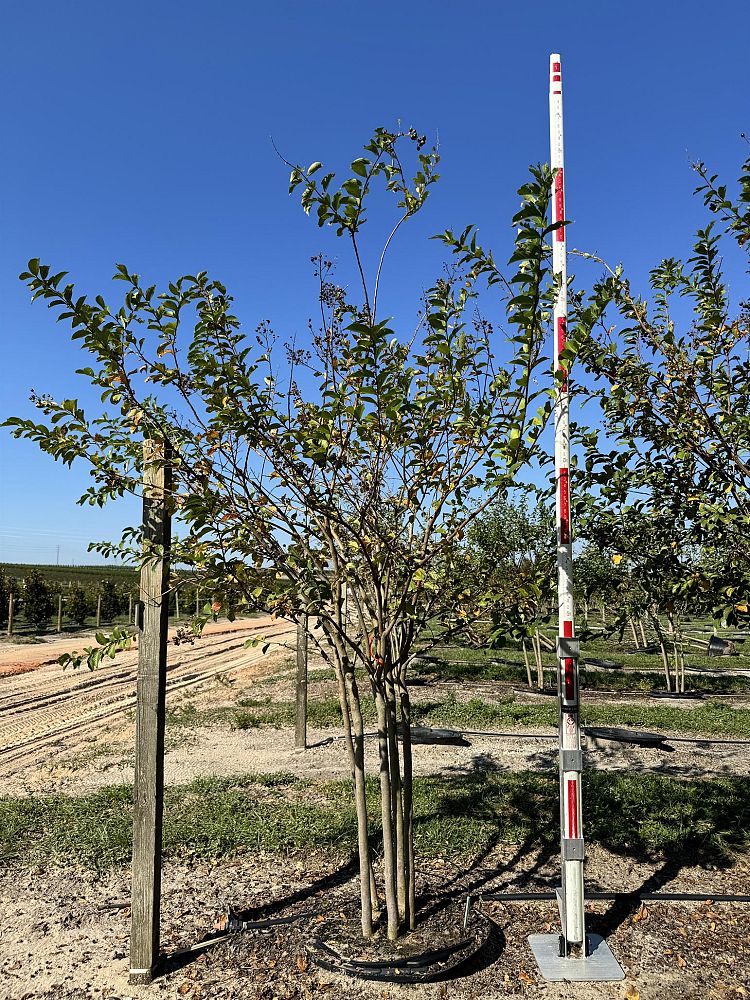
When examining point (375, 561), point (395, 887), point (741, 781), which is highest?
point (375, 561)

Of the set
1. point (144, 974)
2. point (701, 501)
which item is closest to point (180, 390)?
point (701, 501)

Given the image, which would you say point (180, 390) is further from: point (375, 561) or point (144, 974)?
point (144, 974)

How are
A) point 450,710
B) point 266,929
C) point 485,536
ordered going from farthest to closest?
1. point 485,536
2. point 450,710
3. point 266,929

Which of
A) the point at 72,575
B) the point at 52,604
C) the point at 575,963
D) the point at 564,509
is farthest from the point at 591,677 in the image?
the point at 72,575

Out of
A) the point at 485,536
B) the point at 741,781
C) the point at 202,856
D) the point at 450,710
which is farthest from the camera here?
the point at 485,536

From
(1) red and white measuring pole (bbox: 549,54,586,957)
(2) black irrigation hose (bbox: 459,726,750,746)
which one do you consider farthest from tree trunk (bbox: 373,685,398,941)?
(2) black irrigation hose (bbox: 459,726,750,746)

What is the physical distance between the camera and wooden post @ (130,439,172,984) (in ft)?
12.7

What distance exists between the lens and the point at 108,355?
3.65m

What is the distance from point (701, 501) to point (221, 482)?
261cm

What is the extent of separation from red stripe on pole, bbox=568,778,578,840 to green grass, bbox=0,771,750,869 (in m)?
1.94

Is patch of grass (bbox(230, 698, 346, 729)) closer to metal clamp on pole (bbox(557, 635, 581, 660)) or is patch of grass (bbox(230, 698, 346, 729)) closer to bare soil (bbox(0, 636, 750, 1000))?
bare soil (bbox(0, 636, 750, 1000))

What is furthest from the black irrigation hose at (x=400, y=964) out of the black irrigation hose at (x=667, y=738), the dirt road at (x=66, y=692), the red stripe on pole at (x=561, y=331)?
the black irrigation hose at (x=667, y=738)

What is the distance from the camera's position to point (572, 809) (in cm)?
387

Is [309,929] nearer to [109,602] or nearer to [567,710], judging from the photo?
[567,710]
